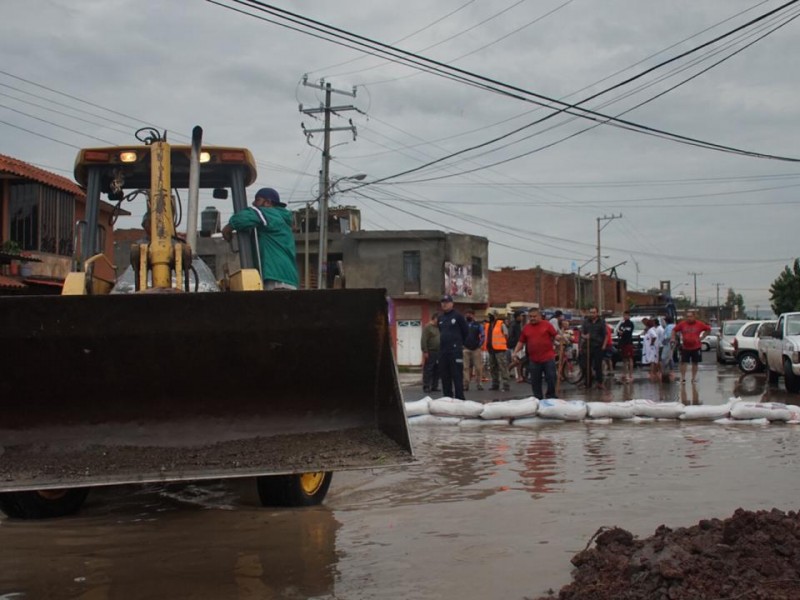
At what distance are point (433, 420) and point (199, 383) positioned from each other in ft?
23.1

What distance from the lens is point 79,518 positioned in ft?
21.9

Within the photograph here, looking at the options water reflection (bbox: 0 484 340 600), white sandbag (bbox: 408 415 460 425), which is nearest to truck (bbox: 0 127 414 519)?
water reflection (bbox: 0 484 340 600)

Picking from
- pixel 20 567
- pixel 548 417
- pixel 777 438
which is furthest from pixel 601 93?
pixel 20 567

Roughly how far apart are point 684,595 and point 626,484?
142 inches

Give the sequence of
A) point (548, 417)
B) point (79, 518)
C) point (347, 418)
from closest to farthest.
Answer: point (347, 418) → point (79, 518) → point (548, 417)

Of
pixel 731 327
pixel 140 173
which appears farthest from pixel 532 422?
pixel 731 327

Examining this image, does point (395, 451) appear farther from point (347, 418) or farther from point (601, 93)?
point (601, 93)

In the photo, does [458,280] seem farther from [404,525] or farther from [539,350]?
[404,525]

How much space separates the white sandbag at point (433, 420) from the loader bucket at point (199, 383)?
263 inches

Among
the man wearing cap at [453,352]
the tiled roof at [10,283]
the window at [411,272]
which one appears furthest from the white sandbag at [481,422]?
the window at [411,272]

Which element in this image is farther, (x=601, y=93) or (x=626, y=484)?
(x=601, y=93)

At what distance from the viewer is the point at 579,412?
12.5 meters

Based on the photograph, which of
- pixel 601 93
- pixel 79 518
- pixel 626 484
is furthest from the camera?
pixel 601 93

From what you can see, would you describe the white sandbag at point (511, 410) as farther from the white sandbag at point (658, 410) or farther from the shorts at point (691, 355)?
the shorts at point (691, 355)
